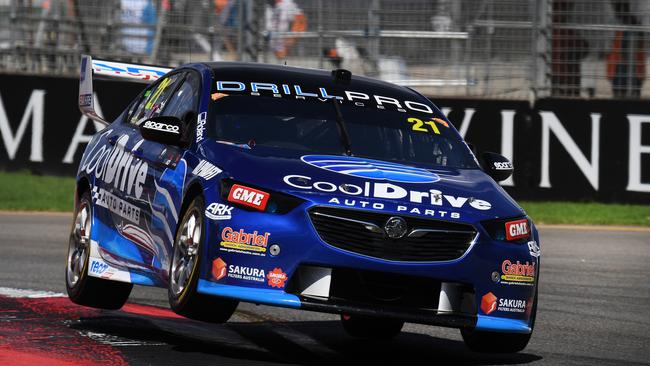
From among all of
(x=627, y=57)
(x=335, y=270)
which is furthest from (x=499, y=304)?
(x=627, y=57)

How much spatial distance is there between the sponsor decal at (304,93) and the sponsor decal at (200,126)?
0.92 ft

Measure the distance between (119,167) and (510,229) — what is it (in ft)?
8.37

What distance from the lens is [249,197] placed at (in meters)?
6.82

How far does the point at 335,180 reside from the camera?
6969mm

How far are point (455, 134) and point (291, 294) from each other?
205 centimetres

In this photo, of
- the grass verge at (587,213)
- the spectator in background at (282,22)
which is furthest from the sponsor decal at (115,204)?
the spectator in background at (282,22)

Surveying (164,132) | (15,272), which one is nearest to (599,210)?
(15,272)

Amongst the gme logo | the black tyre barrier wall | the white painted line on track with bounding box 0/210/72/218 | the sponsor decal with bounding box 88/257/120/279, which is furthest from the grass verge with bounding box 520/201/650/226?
the gme logo

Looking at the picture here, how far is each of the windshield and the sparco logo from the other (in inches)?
28.7

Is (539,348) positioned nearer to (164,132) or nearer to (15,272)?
(164,132)

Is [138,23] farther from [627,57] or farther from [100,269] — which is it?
[100,269]

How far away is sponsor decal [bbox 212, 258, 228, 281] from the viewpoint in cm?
678

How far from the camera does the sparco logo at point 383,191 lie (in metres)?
6.86

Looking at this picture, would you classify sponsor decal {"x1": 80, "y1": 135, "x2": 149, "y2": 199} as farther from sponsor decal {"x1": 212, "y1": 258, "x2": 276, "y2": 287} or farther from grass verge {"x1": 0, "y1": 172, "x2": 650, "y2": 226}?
grass verge {"x1": 0, "y1": 172, "x2": 650, "y2": 226}
